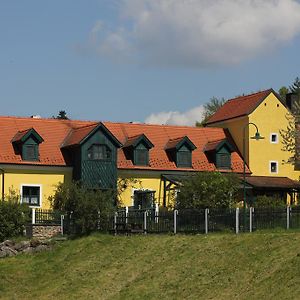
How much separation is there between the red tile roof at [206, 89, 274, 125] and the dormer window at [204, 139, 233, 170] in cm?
279

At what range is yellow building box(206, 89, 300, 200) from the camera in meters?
65.1

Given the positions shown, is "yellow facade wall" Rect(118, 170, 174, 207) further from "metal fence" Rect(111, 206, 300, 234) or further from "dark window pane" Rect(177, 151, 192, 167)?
"metal fence" Rect(111, 206, 300, 234)

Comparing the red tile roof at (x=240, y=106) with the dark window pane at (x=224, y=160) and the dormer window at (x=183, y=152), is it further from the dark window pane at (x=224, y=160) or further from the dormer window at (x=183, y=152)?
the dormer window at (x=183, y=152)

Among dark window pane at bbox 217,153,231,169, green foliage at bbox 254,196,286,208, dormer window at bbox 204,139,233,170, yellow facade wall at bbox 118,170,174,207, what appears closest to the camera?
green foliage at bbox 254,196,286,208

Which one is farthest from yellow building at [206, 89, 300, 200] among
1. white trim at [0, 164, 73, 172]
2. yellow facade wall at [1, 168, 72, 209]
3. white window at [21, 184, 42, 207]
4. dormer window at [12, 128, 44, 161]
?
white window at [21, 184, 42, 207]

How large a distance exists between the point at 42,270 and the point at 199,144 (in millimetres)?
25242

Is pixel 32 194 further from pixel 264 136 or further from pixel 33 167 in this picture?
pixel 264 136

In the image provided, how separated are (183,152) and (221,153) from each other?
294 cm

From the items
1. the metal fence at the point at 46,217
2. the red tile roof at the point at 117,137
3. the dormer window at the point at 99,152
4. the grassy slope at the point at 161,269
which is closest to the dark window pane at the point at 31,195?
the red tile roof at the point at 117,137

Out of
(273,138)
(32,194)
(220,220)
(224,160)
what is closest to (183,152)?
(224,160)

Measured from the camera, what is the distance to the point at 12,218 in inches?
1983

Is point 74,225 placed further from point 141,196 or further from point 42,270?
point 141,196

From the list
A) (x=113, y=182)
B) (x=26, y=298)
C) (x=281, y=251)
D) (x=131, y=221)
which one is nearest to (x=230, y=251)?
(x=281, y=251)

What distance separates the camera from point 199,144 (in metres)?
66.1
